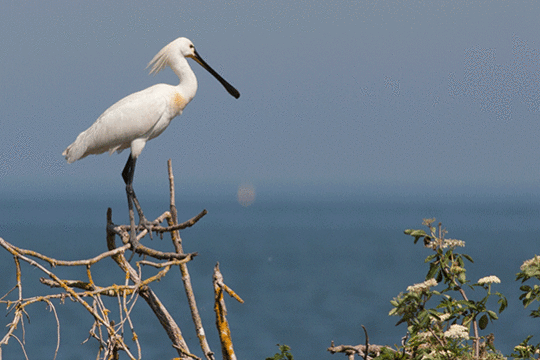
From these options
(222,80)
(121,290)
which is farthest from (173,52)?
(121,290)

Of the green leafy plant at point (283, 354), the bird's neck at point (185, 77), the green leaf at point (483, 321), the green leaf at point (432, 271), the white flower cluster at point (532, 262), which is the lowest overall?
the green leafy plant at point (283, 354)

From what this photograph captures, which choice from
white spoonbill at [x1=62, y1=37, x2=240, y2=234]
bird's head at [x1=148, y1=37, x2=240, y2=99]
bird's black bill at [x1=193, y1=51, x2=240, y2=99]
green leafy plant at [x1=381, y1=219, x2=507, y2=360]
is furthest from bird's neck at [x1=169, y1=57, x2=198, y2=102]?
green leafy plant at [x1=381, y1=219, x2=507, y2=360]

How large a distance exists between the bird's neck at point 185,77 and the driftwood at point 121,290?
3.05ft

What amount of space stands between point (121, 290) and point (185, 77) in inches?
112

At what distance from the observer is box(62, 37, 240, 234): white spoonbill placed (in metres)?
6.64

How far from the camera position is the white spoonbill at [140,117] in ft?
21.8

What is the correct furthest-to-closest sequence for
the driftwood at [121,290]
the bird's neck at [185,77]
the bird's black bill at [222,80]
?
the bird's black bill at [222,80] < the bird's neck at [185,77] < the driftwood at [121,290]

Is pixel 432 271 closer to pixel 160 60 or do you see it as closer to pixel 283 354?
pixel 283 354

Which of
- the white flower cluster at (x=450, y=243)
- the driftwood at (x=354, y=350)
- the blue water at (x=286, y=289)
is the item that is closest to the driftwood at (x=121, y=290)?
the driftwood at (x=354, y=350)

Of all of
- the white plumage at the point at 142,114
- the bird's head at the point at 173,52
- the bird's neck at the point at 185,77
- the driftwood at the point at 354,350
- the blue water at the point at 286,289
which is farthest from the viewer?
the blue water at the point at 286,289

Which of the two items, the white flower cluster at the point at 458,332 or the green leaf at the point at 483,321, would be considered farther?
the green leaf at the point at 483,321

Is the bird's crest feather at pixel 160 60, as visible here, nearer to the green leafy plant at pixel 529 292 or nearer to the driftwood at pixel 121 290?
the driftwood at pixel 121 290

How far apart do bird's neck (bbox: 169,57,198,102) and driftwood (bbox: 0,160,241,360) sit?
0.93 metres

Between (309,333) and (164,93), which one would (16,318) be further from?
(309,333)
